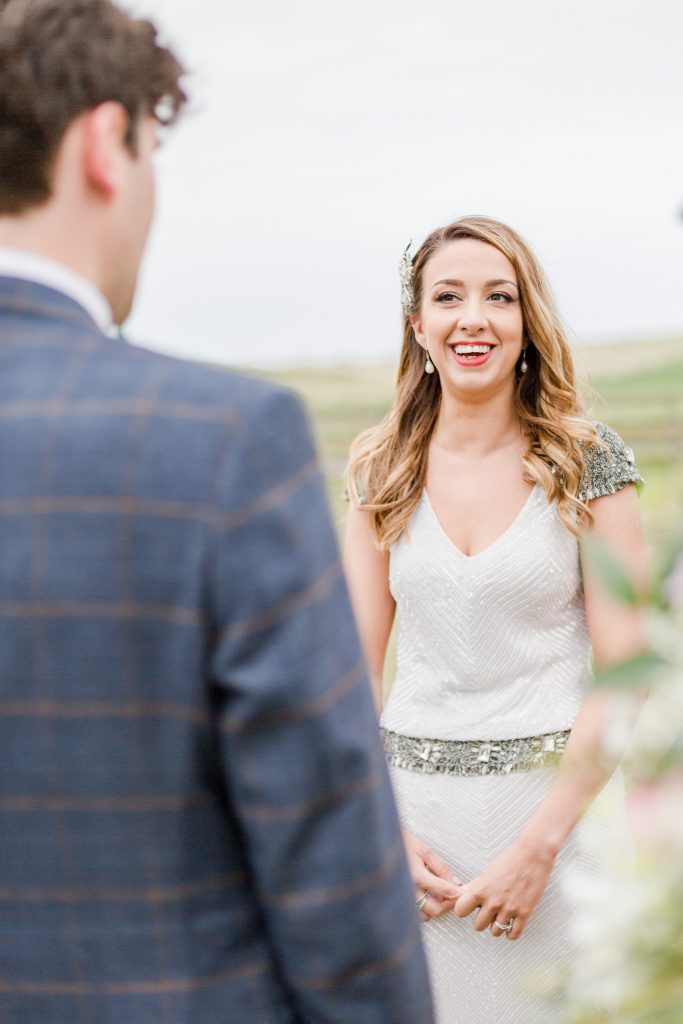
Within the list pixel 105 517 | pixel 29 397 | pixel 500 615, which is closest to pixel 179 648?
pixel 105 517

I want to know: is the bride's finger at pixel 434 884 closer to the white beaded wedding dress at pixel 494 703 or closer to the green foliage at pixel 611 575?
the white beaded wedding dress at pixel 494 703

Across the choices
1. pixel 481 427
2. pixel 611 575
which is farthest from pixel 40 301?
pixel 481 427

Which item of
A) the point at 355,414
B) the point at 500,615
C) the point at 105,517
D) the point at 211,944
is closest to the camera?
the point at 105,517

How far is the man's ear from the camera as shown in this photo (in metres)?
1.26

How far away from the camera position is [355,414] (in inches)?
1067

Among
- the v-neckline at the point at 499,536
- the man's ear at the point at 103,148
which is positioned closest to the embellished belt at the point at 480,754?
the v-neckline at the point at 499,536

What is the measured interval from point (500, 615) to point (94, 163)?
173 cm

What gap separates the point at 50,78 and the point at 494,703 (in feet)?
6.21

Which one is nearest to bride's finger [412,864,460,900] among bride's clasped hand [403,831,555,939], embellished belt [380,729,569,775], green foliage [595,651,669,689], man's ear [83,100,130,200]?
bride's clasped hand [403,831,555,939]

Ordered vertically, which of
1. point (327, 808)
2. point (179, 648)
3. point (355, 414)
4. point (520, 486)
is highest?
point (179, 648)

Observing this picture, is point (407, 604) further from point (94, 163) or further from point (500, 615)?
point (94, 163)

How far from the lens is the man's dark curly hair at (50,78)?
4.12 ft

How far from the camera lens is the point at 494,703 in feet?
9.11

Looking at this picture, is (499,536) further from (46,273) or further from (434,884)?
(46,273)
